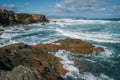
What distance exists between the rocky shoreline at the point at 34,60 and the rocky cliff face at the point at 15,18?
169 feet

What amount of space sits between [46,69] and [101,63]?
7299mm

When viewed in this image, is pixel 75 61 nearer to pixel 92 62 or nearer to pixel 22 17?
pixel 92 62

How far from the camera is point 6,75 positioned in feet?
35.8

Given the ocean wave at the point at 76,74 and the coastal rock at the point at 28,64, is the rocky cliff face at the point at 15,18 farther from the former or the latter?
the ocean wave at the point at 76,74

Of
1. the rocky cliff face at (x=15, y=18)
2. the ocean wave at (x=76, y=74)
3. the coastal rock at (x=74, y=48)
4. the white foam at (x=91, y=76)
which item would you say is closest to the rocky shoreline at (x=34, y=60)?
the coastal rock at (x=74, y=48)

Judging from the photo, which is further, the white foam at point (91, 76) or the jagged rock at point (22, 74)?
the white foam at point (91, 76)

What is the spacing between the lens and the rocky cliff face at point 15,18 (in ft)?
244

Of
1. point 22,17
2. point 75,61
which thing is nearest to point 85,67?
point 75,61

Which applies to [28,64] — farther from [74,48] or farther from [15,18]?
[15,18]

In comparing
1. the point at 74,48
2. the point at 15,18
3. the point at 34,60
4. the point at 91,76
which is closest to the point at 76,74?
the point at 91,76

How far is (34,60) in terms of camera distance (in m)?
16.8

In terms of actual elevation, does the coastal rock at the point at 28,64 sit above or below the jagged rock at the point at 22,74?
below

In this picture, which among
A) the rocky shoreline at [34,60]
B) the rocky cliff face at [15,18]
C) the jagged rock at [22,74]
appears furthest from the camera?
the rocky cliff face at [15,18]

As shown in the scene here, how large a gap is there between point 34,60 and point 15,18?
68.6m
